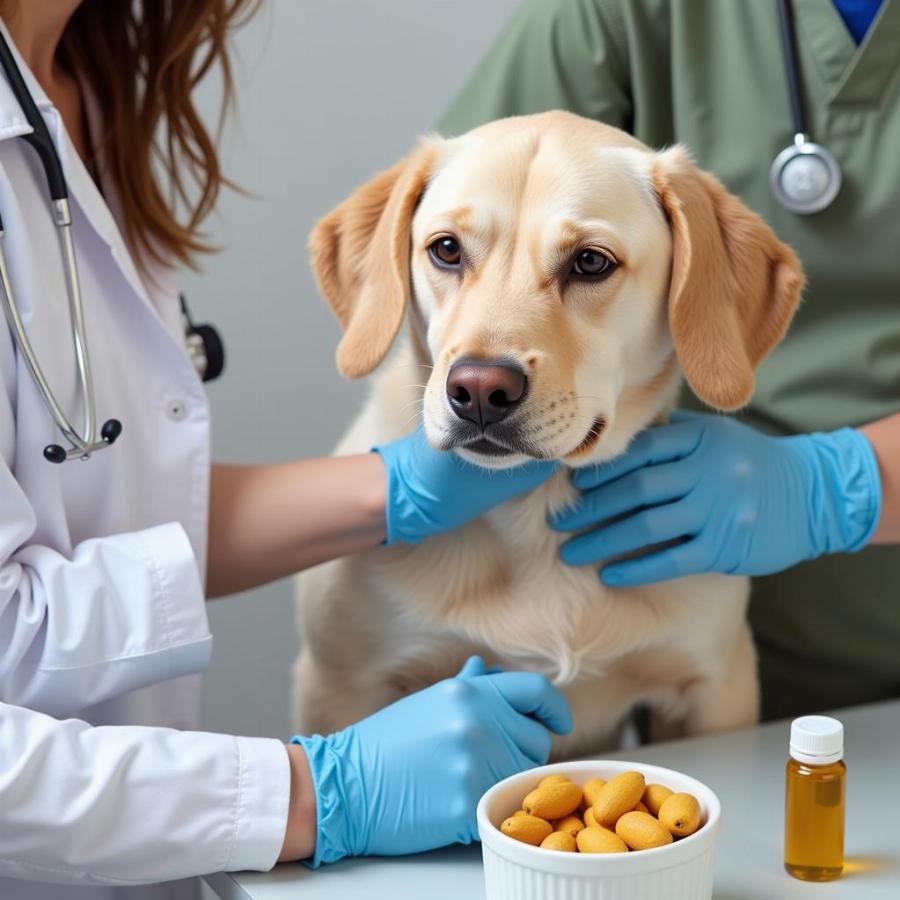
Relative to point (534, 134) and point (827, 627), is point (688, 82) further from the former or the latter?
point (827, 627)

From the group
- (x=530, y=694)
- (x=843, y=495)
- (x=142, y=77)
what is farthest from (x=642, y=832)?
(x=142, y=77)

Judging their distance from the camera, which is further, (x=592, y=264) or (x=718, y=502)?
(x=718, y=502)

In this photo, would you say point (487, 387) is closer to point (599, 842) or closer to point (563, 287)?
point (563, 287)

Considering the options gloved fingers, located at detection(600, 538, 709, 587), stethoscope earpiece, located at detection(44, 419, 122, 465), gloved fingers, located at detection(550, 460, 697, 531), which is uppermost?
stethoscope earpiece, located at detection(44, 419, 122, 465)

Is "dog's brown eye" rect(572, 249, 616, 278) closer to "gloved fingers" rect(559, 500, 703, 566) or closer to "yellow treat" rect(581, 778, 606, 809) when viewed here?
"gloved fingers" rect(559, 500, 703, 566)

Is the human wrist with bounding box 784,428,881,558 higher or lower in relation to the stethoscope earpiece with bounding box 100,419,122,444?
lower

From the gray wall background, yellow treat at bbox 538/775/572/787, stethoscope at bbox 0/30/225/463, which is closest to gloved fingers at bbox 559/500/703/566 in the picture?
yellow treat at bbox 538/775/572/787

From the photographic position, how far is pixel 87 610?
1007mm

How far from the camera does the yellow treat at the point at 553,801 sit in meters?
0.87

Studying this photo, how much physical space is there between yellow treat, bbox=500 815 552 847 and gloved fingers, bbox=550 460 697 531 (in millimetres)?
423

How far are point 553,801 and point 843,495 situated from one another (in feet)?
1.87

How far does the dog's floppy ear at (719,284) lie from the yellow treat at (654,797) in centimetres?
39

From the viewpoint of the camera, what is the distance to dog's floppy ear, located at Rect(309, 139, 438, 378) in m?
1.21

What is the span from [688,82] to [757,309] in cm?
37
